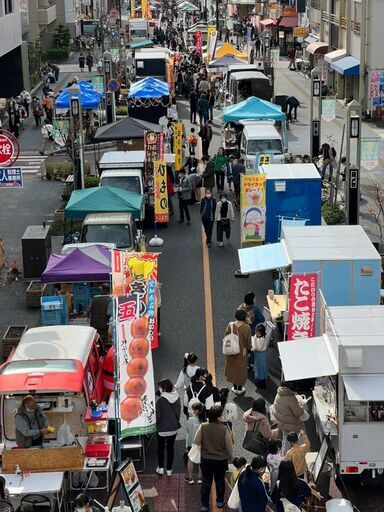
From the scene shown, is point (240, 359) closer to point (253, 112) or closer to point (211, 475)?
point (211, 475)

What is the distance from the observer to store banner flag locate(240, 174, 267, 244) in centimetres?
2273

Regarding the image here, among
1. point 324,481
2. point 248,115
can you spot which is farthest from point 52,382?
point 248,115

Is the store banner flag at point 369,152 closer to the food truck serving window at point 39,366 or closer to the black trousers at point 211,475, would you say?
the food truck serving window at point 39,366

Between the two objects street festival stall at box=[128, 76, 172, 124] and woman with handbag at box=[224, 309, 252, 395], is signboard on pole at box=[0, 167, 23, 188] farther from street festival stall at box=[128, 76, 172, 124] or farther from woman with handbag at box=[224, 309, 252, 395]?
street festival stall at box=[128, 76, 172, 124]

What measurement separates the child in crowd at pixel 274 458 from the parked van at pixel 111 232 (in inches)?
390

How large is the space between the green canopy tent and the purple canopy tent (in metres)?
3.61

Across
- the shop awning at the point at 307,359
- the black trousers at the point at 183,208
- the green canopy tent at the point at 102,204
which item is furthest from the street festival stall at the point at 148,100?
the shop awning at the point at 307,359

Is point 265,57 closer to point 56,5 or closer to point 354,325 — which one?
point 56,5

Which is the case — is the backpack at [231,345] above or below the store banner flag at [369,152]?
below

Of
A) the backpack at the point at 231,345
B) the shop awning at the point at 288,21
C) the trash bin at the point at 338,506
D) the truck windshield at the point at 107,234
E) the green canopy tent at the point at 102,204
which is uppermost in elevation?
the trash bin at the point at 338,506

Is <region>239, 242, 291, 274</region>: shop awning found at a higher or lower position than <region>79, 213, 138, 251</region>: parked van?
higher

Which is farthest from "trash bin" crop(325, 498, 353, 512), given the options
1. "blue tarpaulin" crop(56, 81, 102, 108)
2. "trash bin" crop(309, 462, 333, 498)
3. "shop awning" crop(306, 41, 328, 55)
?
"shop awning" crop(306, 41, 328, 55)

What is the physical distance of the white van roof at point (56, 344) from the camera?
14008 mm

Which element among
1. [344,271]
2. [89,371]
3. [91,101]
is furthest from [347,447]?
[91,101]
